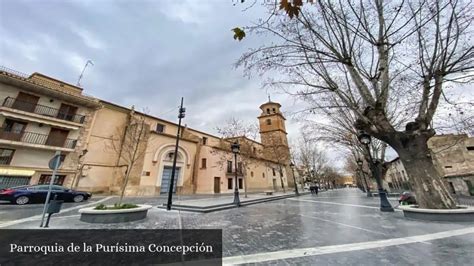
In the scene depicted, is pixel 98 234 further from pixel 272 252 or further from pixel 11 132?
pixel 11 132

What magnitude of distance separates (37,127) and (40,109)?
1599mm

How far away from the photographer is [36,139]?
52.4ft

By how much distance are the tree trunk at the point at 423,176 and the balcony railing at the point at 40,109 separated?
2450 centimetres

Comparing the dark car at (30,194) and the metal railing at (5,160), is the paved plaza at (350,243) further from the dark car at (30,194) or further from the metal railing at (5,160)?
the metal railing at (5,160)

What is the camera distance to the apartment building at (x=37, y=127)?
47.7 ft

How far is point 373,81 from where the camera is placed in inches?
288

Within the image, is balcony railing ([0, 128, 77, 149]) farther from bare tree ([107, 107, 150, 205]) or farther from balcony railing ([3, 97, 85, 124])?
bare tree ([107, 107, 150, 205])

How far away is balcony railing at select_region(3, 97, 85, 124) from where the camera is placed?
15.1 meters

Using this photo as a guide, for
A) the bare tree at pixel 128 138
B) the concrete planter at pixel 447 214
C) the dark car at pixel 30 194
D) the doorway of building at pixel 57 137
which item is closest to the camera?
the concrete planter at pixel 447 214

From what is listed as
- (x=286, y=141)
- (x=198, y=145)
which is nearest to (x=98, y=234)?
(x=198, y=145)

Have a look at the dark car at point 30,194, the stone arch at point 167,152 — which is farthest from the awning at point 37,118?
the stone arch at point 167,152

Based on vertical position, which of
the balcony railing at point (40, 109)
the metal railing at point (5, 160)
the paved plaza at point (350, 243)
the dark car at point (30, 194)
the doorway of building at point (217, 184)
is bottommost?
the paved plaza at point (350, 243)

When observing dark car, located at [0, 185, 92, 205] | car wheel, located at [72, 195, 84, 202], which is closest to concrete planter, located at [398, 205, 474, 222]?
dark car, located at [0, 185, 92, 205]

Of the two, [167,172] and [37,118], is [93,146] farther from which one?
[167,172]
